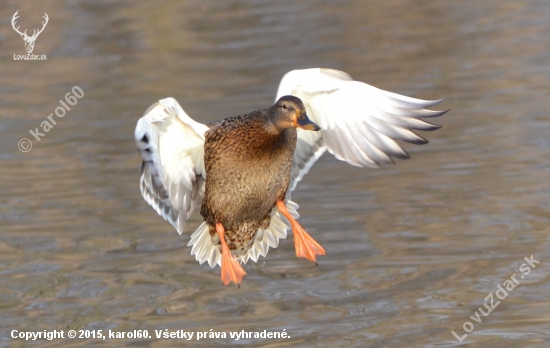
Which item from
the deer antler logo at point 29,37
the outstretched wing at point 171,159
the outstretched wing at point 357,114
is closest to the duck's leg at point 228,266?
the outstretched wing at point 171,159

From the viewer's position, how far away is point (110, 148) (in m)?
11.0

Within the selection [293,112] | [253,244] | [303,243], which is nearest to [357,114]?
[293,112]

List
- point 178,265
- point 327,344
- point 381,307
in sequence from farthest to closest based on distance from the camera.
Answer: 1. point 178,265
2. point 381,307
3. point 327,344

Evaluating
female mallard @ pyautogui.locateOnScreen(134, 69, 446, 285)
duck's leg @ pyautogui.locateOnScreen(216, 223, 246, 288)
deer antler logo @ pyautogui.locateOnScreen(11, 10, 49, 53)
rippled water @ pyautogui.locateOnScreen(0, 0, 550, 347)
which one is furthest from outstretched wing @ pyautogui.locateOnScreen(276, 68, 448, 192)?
deer antler logo @ pyautogui.locateOnScreen(11, 10, 49, 53)

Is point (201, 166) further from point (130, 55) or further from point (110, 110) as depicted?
point (130, 55)

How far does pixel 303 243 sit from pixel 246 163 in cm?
66

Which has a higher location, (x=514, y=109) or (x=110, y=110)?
(x=514, y=109)

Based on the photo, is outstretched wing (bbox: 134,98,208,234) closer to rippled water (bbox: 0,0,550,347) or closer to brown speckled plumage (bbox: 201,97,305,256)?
brown speckled plumage (bbox: 201,97,305,256)

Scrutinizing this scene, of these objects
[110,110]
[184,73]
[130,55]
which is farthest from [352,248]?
[130,55]

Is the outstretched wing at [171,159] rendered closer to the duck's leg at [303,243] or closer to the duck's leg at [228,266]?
the duck's leg at [228,266]

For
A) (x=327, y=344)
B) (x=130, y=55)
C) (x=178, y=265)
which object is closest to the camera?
(x=327, y=344)

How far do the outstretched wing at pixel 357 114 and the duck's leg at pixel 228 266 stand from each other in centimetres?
89

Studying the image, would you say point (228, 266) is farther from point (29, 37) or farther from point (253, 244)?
point (29, 37)

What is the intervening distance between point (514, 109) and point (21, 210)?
200 inches
